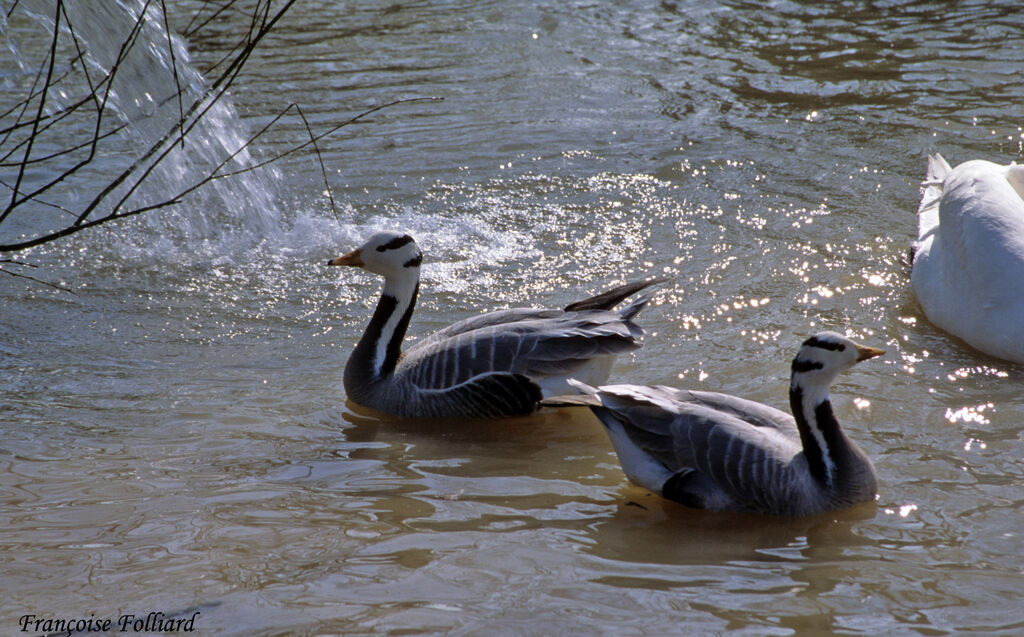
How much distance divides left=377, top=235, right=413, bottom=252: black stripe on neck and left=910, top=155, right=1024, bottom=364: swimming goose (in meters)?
3.63

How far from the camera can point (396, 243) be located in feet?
22.4

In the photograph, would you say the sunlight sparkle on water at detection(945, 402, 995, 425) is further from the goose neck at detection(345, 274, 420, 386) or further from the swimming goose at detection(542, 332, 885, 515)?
the goose neck at detection(345, 274, 420, 386)

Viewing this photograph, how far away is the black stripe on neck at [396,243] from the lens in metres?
6.81

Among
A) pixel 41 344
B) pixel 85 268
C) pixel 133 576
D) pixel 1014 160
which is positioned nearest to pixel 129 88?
pixel 85 268

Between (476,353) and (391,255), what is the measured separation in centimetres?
89

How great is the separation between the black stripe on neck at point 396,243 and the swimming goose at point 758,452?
204cm

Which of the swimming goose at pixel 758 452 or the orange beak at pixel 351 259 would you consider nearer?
the swimming goose at pixel 758 452

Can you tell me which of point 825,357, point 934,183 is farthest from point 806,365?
point 934,183

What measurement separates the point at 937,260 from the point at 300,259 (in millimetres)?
4857

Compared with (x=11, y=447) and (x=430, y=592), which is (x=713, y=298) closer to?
(x=430, y=592)

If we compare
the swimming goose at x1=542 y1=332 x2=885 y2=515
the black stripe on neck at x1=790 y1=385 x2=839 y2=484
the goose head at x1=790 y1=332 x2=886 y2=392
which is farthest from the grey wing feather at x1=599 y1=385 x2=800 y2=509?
the goose head at x1=790 y1=332 x2=886 y2=392
